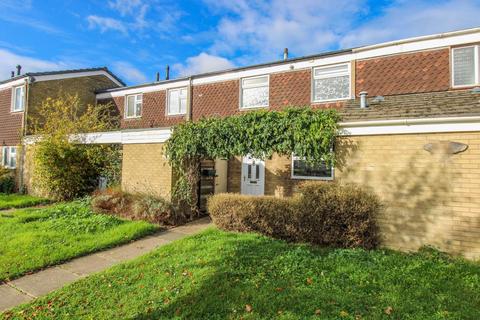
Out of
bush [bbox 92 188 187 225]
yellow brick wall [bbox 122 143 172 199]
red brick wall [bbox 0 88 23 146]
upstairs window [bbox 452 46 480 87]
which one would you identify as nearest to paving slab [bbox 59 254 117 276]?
bush [bbox 92 188 187 225]

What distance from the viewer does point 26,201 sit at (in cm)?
1210

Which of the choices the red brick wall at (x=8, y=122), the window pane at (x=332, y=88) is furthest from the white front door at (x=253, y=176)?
the red brick wall at (x=8, y=122)

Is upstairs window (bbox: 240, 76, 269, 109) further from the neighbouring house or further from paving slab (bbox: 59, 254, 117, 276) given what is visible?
the neighbouring house

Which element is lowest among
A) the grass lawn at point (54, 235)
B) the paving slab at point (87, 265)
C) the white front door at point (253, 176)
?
the paving slab at point (87, 265)

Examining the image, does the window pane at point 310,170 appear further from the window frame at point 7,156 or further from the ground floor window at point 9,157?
the window frame at point 7,156

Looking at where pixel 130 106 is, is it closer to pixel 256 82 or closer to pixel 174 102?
pixel 174 102

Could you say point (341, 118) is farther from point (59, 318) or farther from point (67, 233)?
point (67, 233)

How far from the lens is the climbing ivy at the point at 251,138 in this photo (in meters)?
7.05

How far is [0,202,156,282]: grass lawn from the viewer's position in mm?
5605

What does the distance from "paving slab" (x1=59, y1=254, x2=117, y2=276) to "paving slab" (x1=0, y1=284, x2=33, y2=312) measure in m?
0.88

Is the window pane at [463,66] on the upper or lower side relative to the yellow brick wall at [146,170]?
upper

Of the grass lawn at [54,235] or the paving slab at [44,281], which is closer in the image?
the paving slab at [44,281]

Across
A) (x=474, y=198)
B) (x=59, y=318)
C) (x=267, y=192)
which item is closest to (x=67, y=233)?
(x=59, y=318)

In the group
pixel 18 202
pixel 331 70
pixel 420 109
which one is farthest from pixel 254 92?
pixel 18 202
